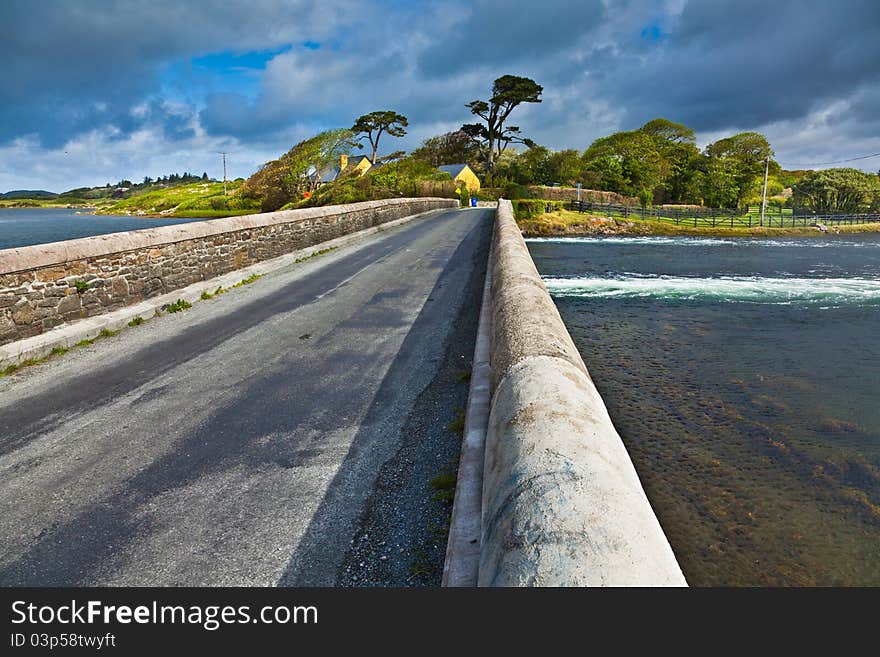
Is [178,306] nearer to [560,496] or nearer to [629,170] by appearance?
[560,496]

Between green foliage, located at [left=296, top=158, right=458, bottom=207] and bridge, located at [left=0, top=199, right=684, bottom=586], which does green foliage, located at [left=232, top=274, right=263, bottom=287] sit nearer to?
bridge, located at [left=0, top=199, right=684, bottom=586]

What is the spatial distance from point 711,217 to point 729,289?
155ft

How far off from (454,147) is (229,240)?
8320 centimetres

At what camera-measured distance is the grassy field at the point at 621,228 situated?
4944 cm

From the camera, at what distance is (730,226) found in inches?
2143

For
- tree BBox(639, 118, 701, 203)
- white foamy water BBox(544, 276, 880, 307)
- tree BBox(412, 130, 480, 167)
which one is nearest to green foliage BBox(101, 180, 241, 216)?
tree BBox(412, 130, 480, 167)

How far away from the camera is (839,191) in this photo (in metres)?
75.7

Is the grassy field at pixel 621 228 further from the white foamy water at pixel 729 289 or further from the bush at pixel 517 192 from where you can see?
the white foamy water at pixel 729 289

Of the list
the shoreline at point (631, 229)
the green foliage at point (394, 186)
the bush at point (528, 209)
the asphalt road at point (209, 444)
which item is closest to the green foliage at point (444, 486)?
the asphalt road at point (209, 444)

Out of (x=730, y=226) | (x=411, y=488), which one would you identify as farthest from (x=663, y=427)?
(x=730, y=226)

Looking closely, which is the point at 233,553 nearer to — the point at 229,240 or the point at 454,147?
the point at 229,240

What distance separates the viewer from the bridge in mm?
2631

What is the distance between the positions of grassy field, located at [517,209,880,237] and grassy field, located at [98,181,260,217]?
167 ft

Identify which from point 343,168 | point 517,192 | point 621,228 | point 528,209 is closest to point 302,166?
point 343,168
